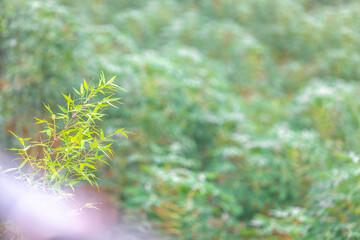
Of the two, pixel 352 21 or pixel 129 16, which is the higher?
pixel 352 21

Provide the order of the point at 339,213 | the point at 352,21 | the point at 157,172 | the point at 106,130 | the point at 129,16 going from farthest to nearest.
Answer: the point at 352,21 < the point at 129,16 < the point at 106,130 < the point at 157,172 < the point at 339,213

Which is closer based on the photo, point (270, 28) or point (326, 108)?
point (326, 108)

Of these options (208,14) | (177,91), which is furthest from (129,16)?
(177,91)

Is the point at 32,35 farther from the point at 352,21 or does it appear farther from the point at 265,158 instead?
the point at 352,21

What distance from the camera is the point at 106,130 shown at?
2.47m

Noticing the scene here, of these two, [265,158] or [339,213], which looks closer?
[339,213]

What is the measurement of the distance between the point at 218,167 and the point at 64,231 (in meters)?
1.83

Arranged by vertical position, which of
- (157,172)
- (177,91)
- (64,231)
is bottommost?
(64,231)

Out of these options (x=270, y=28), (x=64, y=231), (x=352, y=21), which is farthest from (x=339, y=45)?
(x=64, y=231)

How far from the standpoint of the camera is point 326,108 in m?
3.12

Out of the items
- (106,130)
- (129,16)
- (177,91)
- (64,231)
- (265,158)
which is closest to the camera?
(64,231)

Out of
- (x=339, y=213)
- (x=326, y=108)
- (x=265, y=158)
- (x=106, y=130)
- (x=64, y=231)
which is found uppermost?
(x=326, y=108)

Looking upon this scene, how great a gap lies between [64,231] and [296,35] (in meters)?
5.80

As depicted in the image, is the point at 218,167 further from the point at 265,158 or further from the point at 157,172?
the point at 157,172
